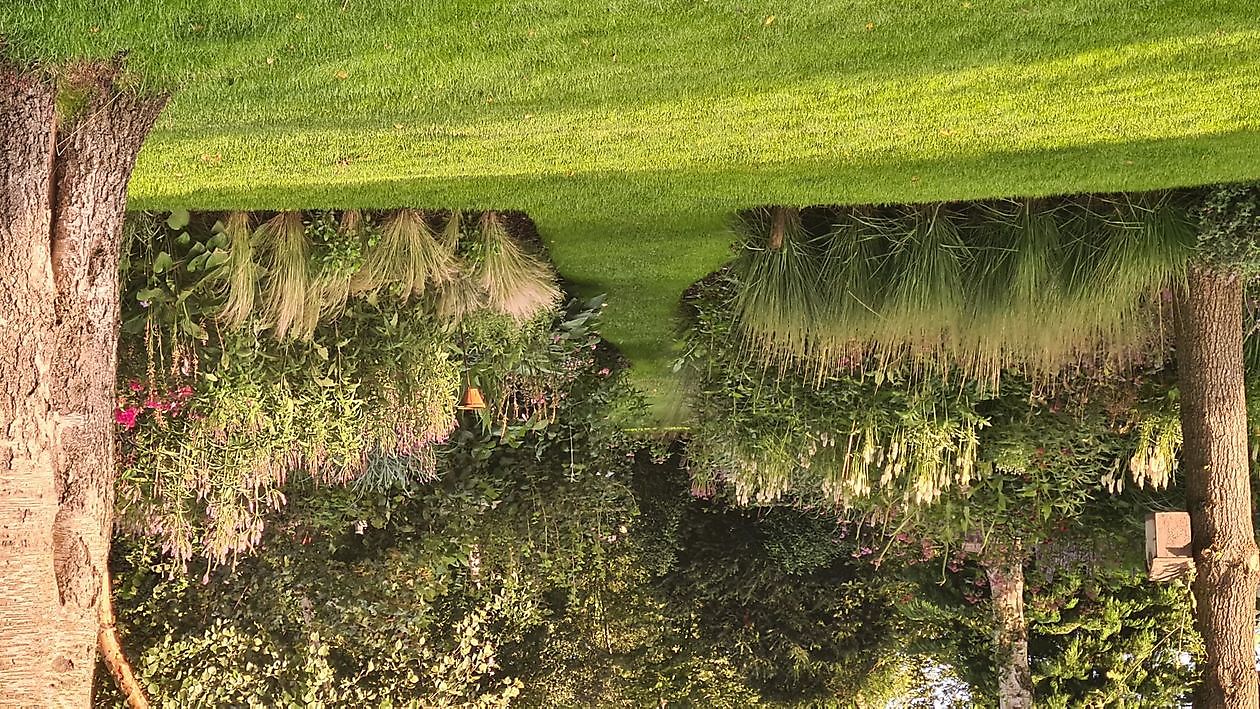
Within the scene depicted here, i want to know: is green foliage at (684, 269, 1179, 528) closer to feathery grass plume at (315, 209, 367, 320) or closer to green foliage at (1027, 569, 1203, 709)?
green foliage at (1027, 569, 1203, 709)

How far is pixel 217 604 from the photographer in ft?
11.3

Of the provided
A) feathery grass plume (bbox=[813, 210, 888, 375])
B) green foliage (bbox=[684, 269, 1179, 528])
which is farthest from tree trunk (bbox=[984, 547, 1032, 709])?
feathery grass plume (bbox=[813, 210, 888, 375])

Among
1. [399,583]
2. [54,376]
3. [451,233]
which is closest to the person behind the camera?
[54,376]

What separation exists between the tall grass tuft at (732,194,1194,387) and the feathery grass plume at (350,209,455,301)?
3.82 feet

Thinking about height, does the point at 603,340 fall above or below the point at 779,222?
below

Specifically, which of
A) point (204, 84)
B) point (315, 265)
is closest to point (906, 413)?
point (315, 265)

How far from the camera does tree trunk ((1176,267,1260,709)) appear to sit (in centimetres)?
268

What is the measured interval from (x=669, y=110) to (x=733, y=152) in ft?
1.16

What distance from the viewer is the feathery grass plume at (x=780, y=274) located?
3.37 m

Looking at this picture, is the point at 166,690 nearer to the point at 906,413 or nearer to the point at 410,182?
the point at 410,182

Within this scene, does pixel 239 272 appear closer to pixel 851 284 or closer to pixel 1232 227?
pixel 851 284

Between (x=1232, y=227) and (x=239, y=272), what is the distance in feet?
10.6

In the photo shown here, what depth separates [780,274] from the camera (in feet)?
11.1

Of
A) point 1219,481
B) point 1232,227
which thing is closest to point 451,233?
point 1232,227
